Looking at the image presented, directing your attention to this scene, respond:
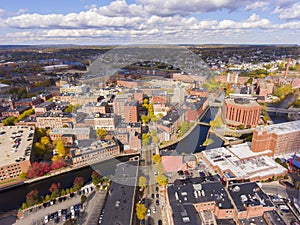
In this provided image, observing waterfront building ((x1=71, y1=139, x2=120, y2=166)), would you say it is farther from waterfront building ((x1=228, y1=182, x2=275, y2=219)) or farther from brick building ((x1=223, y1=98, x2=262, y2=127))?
brick building ((x1=223, y1=98, x2=262, y2=127))

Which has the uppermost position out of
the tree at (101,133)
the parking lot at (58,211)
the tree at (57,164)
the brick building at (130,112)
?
the brick building at (130,112)

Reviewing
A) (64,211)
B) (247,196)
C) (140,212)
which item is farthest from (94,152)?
(247,196)

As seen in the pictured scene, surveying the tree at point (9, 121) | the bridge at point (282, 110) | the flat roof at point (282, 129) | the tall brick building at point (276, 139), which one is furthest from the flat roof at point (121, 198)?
the bridge at point (282, 110)

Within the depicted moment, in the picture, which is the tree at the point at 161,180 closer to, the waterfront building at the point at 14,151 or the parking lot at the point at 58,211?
the parking lot at the point at 58,211

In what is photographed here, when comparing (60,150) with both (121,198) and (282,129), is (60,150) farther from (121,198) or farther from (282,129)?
(282,129)

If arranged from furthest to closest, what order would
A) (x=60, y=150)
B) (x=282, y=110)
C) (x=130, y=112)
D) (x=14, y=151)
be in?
(x=282, y=110) → (x=130, y=112) → (x=60, y=150) → (x=14, y=151)

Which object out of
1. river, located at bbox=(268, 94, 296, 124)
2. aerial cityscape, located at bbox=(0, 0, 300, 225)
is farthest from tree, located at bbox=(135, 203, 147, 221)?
river, located at bbox=(268, 94, 296, 124)
